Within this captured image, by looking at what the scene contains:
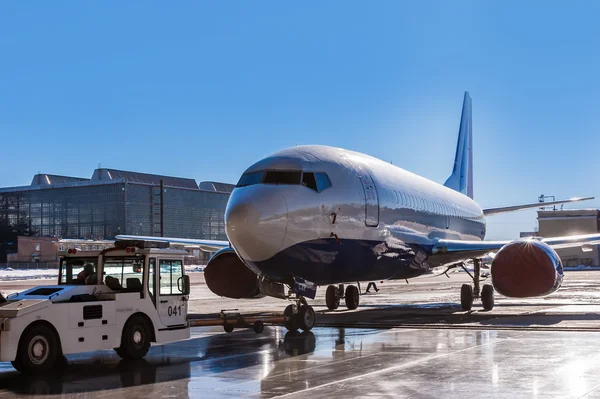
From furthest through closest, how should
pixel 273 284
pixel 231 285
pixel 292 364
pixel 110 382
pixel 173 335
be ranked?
pixel 231 285 < pixel 273 284 < pixel 173 335 < pixel 292 364 < pixel 110 382

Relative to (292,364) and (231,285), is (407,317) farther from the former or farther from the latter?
(292,364)

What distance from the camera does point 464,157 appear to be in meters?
38.5

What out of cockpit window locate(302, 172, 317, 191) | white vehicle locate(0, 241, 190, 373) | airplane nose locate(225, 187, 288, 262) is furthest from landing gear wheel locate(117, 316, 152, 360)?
cockpit window locate(302, 172, 317, 191)

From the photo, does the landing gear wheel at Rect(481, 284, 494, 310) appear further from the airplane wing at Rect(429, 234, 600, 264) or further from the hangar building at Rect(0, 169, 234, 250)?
the hangar building at Rect(0, 169, 234, 250)

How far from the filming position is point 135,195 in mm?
147000

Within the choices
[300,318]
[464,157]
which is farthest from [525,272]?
[464,157]

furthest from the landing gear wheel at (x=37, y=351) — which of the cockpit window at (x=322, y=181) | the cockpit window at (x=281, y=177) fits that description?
the cockpit window at (x=322, y=181)

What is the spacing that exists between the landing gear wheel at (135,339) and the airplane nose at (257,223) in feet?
8.43

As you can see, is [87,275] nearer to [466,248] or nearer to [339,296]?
[466,248]

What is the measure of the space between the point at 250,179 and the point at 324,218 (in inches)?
69.7

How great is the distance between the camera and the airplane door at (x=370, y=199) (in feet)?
60.5

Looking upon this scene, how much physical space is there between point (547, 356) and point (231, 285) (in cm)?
922

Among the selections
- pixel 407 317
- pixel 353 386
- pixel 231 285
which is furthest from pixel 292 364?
pixel 407 317

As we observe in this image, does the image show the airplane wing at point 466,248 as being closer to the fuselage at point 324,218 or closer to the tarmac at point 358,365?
the fuselage at point 324,218
